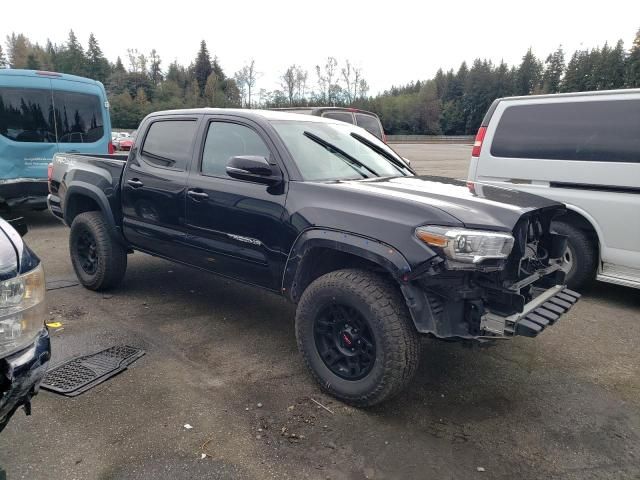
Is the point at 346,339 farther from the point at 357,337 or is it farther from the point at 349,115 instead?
the point at 349,115

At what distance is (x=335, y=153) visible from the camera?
3.84 meters

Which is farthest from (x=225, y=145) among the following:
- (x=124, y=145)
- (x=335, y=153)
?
(x=124, y=145)

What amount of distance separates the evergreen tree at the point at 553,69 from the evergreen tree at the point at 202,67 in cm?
6238

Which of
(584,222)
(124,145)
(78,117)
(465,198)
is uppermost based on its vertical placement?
(78,117)

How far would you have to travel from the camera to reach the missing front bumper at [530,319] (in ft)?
8.64

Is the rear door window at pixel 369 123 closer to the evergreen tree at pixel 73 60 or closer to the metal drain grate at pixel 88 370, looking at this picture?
the metal drain grate at pixel 88 370

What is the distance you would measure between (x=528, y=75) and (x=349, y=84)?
33.6 metres

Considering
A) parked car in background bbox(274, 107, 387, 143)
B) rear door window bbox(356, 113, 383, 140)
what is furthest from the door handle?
rear door window bbox(356, 113, 383, 140)

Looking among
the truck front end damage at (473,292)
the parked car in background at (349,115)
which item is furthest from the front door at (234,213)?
the parked car in background at (349,115)

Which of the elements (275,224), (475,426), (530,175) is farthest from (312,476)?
(530,175)

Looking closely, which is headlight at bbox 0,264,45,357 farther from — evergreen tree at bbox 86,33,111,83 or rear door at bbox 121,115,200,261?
evergreen tree at bbox 86,33,111,83

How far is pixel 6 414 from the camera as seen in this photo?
1.90 meters

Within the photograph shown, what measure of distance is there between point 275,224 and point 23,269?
1678 millimetres

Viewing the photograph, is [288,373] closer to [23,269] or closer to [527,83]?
[23,269]
